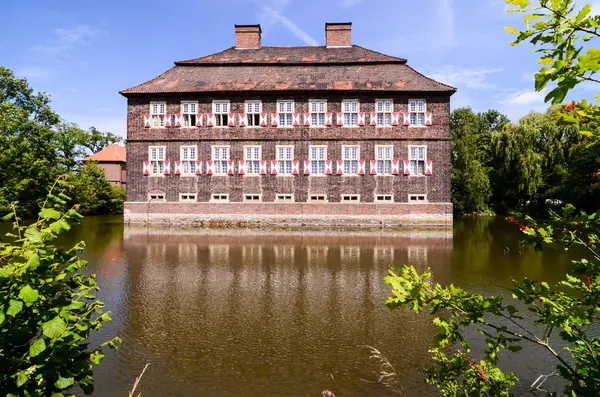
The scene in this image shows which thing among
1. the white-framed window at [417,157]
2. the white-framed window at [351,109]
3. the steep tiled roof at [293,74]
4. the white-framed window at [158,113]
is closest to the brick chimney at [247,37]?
the steep tiled roof at [293,74]

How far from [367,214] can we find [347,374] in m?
19.6

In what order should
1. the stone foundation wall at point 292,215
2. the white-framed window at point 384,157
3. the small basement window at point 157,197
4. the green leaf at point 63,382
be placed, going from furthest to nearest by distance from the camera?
the small basement window at point 157,197 → the white-framed window at point 384,157 → the stone foundation wall at point 292,215 → the green leaf at point 63,382

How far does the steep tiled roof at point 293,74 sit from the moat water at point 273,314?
13.3 m

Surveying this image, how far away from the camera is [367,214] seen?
80.0ft

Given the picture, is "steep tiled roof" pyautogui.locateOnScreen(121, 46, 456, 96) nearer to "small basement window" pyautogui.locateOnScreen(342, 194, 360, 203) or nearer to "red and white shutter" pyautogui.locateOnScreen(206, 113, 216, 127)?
"red and white shutter" pyautogui.locateOnScreen(206, 113, 216, 127)

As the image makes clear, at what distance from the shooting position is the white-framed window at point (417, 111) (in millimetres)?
24672

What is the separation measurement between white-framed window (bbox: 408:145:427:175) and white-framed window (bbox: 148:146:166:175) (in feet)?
59.2

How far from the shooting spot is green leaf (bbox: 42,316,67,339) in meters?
2.17

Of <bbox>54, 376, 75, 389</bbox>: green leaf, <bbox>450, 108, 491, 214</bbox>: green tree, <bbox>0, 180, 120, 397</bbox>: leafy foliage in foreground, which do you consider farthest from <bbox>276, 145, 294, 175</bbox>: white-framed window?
<bbox>54, 376, 75, 389</bbox>: green leaf

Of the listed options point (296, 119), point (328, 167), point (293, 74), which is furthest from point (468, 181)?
point (293, 74)

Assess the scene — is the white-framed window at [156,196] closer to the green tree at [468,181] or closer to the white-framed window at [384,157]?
the white-framed window at [384,157]

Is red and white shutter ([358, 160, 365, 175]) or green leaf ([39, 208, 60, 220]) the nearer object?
green leaf ([39, 208, 60, 220])

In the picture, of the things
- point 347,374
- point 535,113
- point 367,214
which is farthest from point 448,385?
point 535,113

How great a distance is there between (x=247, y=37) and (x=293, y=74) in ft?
21.4
